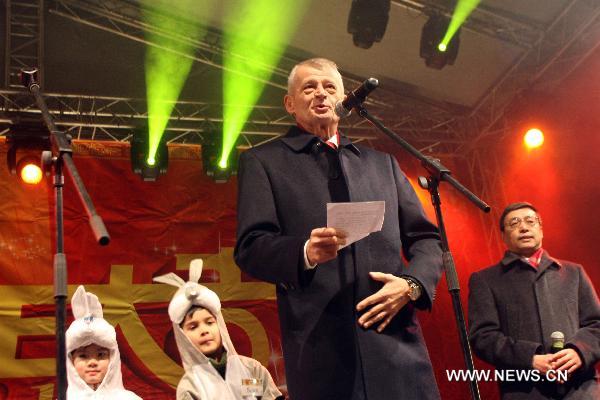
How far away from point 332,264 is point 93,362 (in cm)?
227

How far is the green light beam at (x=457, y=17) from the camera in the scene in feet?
20.7

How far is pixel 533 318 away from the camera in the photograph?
358cm

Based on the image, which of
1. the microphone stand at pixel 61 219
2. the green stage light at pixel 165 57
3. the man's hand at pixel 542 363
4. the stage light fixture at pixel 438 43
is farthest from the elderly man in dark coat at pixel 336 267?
the green stage light at pixel 165 57

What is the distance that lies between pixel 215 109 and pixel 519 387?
15.8ft

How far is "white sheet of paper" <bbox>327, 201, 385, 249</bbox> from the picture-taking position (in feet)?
5.60

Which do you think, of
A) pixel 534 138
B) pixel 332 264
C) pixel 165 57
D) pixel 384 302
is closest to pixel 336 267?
pixel 332 264

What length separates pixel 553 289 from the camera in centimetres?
365

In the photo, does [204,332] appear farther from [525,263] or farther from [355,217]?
[355,217]

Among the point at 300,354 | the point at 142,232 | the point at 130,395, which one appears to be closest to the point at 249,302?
the point at 142,232

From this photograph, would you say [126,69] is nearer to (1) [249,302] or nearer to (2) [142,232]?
(2) [142,232]

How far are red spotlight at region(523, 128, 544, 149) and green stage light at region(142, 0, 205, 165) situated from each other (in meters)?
3.79

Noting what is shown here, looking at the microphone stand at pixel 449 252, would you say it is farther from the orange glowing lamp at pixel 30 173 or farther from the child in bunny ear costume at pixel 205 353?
the orange glowing lamp at pixel 30 173

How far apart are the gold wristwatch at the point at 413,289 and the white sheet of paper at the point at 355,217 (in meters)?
0.24

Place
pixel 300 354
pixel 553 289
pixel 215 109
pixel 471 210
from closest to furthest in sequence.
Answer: pixel 300 354, pixel 553 289, pixel 215 109, pixel 471 210
